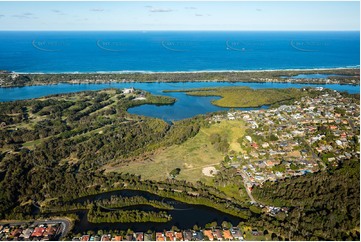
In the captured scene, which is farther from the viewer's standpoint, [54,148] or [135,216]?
[54,148]

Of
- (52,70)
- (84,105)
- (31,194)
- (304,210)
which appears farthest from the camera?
(52,70)

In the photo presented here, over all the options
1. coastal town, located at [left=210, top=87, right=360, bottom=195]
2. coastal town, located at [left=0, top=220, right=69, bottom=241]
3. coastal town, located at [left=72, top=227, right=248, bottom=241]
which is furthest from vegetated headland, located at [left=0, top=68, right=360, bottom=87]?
coastal town, located at [left=72, top=227, right=248, bottom=241]

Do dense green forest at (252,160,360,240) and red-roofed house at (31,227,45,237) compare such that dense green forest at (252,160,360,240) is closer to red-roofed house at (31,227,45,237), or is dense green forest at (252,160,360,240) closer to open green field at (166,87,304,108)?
red-roofed house at (31,227,45,237)

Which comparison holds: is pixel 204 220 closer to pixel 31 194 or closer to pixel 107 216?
pixel 107 216

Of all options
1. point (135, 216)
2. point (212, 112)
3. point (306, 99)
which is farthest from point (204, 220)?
point (306, 99)

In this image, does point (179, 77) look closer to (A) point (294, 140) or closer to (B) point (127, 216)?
(A) point (294, 140)

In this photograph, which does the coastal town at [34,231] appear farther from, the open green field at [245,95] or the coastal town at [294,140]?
the open green field at [245,95]
